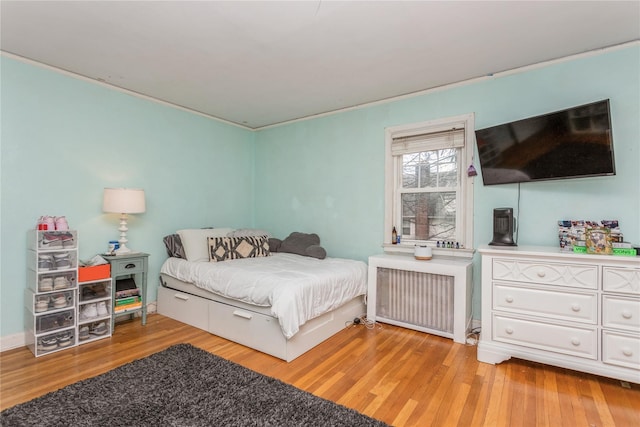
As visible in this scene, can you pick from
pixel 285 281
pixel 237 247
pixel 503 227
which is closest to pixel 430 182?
pixel 503 227

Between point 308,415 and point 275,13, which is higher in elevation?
point 275,13

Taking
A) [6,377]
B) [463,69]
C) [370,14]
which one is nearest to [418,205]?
[463,69]

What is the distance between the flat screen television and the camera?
2.24 m

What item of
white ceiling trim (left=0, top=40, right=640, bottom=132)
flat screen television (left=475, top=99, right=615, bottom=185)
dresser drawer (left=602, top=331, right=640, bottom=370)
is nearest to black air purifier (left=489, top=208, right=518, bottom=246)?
flat screen television (left=475, top=99, right=615, bottom=185)

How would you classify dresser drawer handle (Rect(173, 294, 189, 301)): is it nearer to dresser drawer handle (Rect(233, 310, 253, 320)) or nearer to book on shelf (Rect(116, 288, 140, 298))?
book on shelf (Rect(116, 288, 140, 298))

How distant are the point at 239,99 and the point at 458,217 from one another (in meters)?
2.79

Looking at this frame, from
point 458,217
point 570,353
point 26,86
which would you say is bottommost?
point 570,353

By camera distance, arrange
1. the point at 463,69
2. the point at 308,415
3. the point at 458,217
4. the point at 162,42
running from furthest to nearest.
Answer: the point at 458,217 < the point at 463,69 < the point at 162,42 < the point at 308,415

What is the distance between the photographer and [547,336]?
221 cm

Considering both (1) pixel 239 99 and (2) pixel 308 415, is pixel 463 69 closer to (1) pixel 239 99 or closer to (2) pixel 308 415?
(1) pixel 239 99

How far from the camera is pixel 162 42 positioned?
2340 millimetres

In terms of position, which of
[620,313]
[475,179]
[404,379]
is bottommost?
[404,379]

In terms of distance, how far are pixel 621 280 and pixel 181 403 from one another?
2.94m

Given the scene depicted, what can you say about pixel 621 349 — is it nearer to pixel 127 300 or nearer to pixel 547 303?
pixel 547 303
